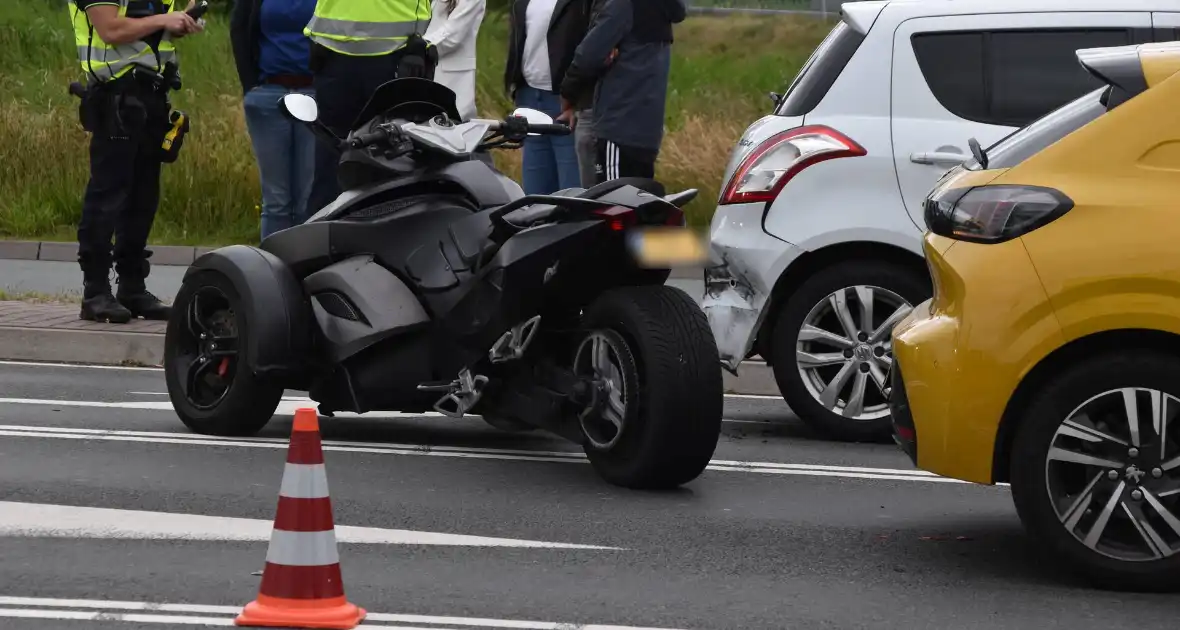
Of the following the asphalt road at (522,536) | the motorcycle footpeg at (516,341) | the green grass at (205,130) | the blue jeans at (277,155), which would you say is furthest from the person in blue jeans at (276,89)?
the green grass at (205,130)

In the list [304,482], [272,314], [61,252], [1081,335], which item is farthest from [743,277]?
[61,252]

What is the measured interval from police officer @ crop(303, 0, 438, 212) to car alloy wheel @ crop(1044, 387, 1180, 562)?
5219 millimetres

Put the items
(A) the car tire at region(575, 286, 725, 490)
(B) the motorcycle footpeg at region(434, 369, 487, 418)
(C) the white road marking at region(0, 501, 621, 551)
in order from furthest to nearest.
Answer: (B) the motorcycle footpeg at region(434, 369, 487, 418), (A) the car tire at region(575, 286, 725, 490), (C) the white road marking at region(0, 501, 621, 551)

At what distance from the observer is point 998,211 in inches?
227

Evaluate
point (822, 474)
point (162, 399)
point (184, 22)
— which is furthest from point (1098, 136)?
point (184, 22)

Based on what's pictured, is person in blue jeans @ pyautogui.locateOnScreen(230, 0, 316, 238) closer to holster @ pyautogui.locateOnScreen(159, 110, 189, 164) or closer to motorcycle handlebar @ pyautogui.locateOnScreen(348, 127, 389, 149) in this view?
holster @ pyautogui.locateOnScreen(159, 110, 189, 164)

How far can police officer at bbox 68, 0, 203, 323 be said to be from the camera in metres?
10.8

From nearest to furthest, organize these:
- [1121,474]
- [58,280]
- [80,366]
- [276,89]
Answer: [1121,474] < [80,366] < [276,89] < [58,280]

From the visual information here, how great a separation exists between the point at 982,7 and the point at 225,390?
336cm

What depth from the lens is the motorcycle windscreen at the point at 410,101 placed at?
7.84m

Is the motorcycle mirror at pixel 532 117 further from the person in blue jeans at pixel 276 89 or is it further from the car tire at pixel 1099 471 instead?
the person in blue jeans at pixel 276 89

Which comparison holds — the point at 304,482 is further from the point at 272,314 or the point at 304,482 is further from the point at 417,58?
the point at 417,58

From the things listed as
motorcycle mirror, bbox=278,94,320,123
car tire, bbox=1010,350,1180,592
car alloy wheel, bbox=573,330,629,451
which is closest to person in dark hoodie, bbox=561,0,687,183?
motorcycle mirror, bbox=278,94,320,123

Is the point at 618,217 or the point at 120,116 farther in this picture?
the point at 120,116
